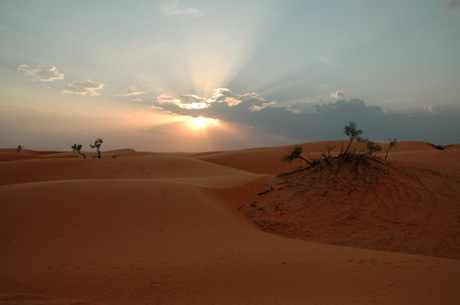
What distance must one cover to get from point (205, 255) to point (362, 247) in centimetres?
422

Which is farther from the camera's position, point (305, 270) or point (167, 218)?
point (167, 218)

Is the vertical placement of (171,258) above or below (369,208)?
below

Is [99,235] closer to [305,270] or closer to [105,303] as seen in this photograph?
[105,303]

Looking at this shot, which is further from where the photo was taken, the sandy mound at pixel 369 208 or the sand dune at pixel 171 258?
the sandy mound at pixel 369 208

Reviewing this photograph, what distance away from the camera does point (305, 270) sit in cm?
568

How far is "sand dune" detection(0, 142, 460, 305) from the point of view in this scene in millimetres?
4777

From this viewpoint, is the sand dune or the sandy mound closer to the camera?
the sand dune

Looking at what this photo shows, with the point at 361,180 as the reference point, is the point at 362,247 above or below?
below

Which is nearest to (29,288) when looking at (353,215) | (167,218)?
(167,218)

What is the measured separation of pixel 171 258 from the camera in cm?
642

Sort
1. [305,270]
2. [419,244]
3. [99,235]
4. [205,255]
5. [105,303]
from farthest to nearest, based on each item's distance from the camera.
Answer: [99,235] → [419,244] → [205,255] → [305,270] → [105,303]

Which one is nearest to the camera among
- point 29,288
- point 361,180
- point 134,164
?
point 29,288

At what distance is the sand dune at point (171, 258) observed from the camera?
188 inches

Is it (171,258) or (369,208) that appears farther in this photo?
(369,208)
